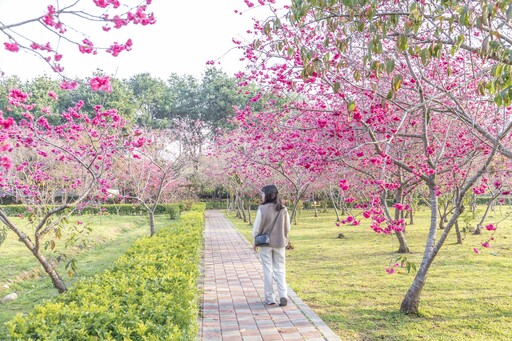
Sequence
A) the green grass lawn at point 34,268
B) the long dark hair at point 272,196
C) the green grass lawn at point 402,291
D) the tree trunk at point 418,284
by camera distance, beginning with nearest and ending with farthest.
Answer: the green grass lawn at point 402,291, the tree trunk at point 418,284, the long dark hair at point 272,196, the green grass lawn at point 34,268

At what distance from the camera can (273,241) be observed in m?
5.68

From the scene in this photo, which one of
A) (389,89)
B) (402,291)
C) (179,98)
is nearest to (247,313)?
(402,291)

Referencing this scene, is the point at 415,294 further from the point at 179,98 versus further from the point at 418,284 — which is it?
the point at 179,98

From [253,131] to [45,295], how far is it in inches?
169

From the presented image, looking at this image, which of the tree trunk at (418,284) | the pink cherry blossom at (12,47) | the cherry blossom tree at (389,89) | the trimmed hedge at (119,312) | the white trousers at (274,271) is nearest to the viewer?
the pink cherry blossom at (12,47)

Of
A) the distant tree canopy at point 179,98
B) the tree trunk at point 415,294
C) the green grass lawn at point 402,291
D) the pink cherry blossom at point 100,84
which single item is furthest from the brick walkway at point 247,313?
the distant tree canopy at point 179,98

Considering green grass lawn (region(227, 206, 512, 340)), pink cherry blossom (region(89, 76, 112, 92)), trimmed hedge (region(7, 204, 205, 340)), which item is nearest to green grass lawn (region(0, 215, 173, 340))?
trimmed hedge (region(7, 204, 205, 340))

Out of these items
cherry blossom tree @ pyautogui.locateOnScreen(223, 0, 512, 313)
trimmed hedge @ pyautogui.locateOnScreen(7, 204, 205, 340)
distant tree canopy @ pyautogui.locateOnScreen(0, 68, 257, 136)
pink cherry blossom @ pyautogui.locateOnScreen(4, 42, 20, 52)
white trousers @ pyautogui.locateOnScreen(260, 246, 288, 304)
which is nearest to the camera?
pink cherry blossom @ pyautogui.locateOnScreen(4, 42, 20, 52)

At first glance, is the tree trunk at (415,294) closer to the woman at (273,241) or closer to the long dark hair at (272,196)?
the woman at (273,241)

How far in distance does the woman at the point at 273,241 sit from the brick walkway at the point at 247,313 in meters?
0.21

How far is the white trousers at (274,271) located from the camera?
222 inches

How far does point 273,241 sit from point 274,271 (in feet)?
1.37

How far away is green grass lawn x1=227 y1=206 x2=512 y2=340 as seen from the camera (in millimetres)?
4809

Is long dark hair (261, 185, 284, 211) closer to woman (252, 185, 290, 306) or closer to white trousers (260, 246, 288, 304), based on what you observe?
woman (252, 185, 290, 306)
